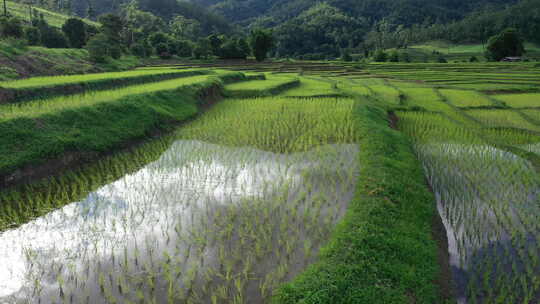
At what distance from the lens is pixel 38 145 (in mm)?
6812

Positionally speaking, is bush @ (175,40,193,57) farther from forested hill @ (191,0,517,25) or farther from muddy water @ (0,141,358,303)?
forested hill @ (191,0,517,25)

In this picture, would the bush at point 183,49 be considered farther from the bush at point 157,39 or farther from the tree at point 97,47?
the tree at point 97,47

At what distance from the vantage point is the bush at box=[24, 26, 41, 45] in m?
25.1

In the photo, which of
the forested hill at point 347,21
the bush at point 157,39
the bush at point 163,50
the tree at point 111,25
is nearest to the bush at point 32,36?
the tree at point 111,25

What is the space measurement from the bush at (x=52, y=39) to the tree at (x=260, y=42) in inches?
834

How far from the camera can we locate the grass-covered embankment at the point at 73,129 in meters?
6.41

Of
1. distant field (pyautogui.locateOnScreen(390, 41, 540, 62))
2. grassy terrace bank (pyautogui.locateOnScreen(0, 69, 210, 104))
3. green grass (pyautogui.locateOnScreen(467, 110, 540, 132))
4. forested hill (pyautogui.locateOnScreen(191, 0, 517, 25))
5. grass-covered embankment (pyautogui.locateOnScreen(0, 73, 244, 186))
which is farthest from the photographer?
forested hill (pyautogui.locateOnScreen(191, 0, 517, 25))

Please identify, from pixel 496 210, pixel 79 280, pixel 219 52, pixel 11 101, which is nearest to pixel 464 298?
pixel 496 210

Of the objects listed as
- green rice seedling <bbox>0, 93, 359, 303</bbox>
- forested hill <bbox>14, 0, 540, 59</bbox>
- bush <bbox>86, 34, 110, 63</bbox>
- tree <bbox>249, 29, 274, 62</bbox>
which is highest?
forested hill <bbox>14, 0, 540, 59</bbox>

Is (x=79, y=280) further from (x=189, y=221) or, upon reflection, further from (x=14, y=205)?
(x=14, y=205)

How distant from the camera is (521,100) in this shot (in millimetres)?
16172

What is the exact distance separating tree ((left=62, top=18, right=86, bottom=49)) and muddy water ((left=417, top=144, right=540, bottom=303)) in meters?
32.2

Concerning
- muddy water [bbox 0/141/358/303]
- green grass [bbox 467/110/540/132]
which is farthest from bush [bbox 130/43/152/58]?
green grass [bbox 467/110/540/132]

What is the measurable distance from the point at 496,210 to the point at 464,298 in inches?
105
